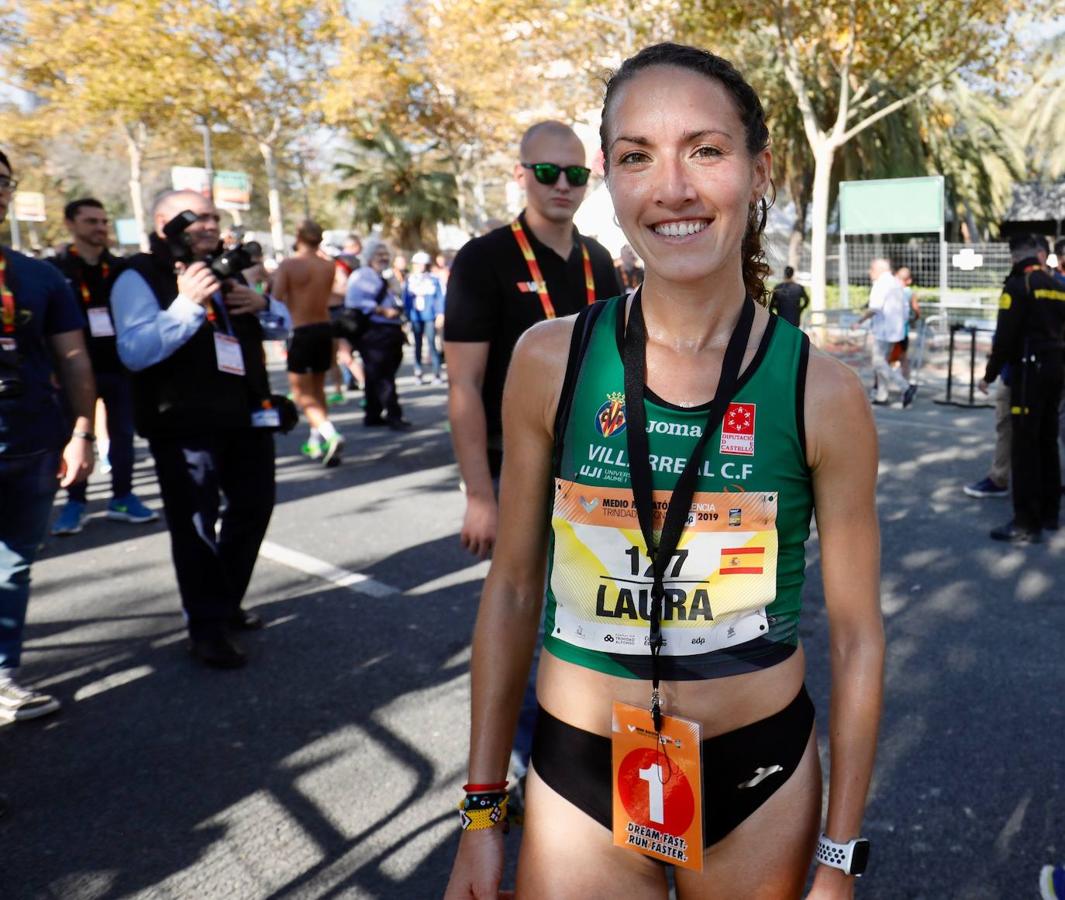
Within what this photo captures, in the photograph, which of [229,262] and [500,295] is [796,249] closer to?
[229,262]

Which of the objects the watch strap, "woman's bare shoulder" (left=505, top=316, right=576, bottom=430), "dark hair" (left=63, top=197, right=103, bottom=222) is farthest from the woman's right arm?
"dark hair" (left=63, top=197, right=103, bottom=222)

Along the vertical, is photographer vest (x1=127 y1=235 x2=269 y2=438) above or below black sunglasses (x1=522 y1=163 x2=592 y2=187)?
below

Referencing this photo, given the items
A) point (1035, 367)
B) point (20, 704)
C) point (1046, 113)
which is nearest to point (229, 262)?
point (20, 704)

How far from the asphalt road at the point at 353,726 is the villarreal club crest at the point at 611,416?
189cm

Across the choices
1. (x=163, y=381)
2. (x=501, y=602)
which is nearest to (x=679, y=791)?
(x=501, y=602)

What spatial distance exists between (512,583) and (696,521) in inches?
15.0

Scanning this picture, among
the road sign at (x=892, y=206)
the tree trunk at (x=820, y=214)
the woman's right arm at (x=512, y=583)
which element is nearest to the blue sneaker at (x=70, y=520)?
the woman's right arm at (x=512, y=583)

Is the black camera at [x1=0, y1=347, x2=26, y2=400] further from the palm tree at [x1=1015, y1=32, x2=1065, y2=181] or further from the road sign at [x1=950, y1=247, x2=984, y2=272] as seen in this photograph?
the palm tree at [x1=1015, y1=32, x2=1065, y2=181]

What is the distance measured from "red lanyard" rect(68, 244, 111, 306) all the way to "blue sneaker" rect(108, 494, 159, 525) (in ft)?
4.73

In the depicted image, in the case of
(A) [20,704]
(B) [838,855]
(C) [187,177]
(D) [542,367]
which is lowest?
(A) [20,704]

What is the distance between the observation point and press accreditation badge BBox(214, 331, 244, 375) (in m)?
4.55

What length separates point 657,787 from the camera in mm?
1613

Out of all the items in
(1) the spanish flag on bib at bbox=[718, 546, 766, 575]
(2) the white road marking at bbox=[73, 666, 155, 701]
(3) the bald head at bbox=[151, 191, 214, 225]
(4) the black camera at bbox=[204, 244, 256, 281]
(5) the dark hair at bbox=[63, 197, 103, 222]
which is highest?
(5) the dark hair at bbox=[63, 197, 103, 222]

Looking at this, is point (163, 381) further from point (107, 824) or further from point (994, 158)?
point (994, 158)
